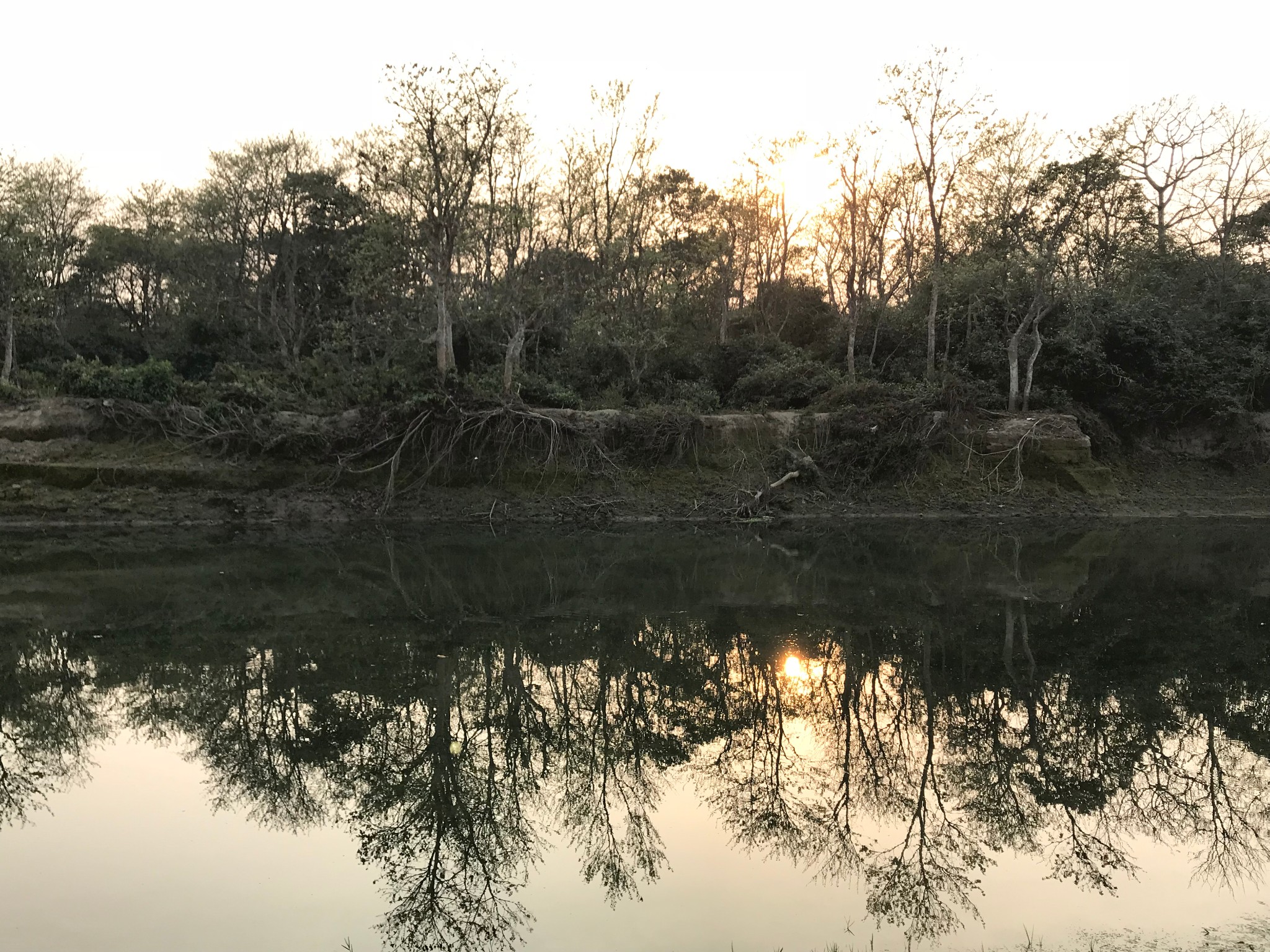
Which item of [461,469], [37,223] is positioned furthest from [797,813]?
[37,223]

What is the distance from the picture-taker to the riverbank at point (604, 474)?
90.1 feet

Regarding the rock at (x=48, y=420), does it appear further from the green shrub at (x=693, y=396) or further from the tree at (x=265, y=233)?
the green shrub at (x=693, y=396)

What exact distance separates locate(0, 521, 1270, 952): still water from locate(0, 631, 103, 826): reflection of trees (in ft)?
0.17

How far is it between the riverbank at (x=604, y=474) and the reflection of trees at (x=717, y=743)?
14.7m

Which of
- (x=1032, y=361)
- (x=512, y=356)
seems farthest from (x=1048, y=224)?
(x=512, y=356)

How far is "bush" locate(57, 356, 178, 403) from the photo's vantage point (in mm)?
29266

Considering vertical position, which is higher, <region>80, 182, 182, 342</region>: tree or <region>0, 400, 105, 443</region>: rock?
<region>80, 182, 182, 342</region>: tree

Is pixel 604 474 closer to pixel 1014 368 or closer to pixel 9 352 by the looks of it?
pixel 1014 368

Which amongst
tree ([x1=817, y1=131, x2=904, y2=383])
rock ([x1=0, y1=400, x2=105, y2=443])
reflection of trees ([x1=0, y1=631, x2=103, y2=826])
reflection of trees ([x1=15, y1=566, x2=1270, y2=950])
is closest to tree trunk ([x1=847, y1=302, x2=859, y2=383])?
tree ([x1=817, y1=131, x2=904, y2=383])

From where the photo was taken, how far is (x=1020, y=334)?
32.2 metres

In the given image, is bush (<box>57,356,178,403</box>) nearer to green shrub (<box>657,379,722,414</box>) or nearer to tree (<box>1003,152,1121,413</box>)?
green shrub (<box>657,379,722,414</box>)

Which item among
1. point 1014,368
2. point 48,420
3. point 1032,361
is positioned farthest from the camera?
point 1032,361

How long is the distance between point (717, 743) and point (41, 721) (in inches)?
305

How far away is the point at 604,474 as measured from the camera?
1179 inches
